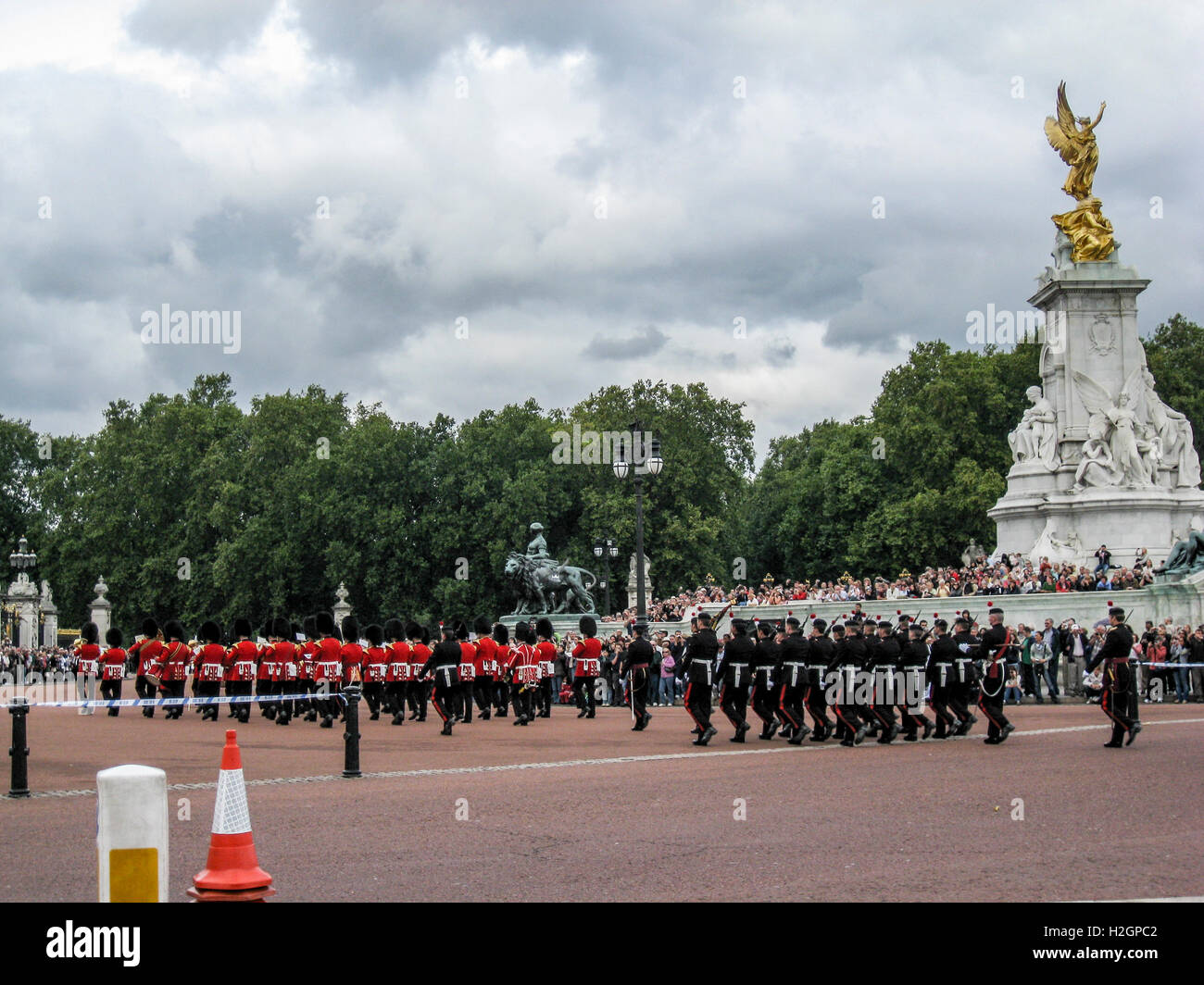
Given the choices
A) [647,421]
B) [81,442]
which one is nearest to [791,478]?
[647,421]

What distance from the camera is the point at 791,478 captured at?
73.2 metres

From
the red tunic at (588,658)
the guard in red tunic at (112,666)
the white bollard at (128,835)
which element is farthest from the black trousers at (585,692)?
the white bollard at (128,835)

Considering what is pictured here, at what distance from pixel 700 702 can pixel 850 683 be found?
79.3 inches

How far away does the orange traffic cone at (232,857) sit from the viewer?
20.8 ft

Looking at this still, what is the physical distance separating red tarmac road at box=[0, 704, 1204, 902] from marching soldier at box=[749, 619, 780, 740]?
1.26 ft

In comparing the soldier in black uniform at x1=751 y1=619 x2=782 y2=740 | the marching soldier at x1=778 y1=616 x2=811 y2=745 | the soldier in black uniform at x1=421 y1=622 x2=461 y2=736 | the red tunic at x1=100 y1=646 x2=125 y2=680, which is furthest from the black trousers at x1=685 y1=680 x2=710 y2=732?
the red tunic at x1=100 y1=646 x2=125 y2=680

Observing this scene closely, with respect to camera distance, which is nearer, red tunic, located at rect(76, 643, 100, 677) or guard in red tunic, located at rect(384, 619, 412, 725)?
guard in red tunic, located at rect(384, 619, 412, 725)

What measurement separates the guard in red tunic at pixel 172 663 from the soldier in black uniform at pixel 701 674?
36.7 feet

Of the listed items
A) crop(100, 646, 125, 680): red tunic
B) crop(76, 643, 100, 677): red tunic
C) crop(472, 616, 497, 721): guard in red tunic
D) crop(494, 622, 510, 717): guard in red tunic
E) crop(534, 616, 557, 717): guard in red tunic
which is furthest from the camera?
crop(76, 643, 100, 677): red tunic

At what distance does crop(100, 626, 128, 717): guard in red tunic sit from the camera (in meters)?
25.2

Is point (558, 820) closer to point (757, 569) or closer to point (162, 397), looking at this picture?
point (757, 569)

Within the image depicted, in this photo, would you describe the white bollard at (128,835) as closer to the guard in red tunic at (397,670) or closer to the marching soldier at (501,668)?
the guard in red tunic at (397,670)

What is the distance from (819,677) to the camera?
58.2ft

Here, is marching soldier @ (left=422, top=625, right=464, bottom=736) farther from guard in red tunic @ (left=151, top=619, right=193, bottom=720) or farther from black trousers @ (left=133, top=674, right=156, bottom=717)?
black trousers @ (left=133, top=674, right=156, bottom=717)
